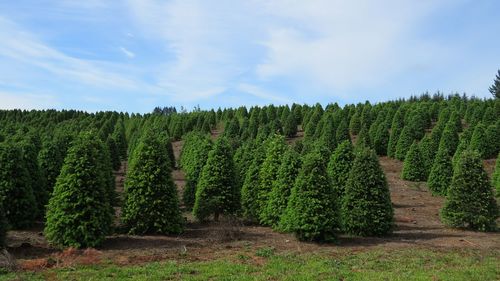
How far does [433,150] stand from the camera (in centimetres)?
3416

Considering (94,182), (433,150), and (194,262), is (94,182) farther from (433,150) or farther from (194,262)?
(433,150)

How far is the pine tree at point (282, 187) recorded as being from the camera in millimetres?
18250

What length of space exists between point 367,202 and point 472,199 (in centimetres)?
454

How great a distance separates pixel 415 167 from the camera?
32.4m

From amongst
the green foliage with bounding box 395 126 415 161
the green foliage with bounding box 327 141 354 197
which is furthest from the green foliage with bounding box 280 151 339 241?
the green foliage with bounding box 395 126 415 161

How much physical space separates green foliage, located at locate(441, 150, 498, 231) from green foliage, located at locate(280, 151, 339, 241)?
5705mm

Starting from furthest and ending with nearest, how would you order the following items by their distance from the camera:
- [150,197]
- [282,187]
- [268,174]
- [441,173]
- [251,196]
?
[441,173]
[251,196]
[268,174]
[282,187]
[150,197]

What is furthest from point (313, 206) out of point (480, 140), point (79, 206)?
point (480, 140)

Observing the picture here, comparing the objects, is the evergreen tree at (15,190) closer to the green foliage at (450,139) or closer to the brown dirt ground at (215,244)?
the brown dirt ground at (215,244)

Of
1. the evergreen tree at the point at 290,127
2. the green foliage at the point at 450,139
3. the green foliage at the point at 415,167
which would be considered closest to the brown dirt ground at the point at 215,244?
the green foliage at the point at 415,167

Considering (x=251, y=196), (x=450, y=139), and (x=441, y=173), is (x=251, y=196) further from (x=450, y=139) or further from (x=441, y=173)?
(x=450, y=139)

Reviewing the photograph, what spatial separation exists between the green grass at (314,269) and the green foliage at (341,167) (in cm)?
694

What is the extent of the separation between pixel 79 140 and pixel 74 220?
2850 millimetres

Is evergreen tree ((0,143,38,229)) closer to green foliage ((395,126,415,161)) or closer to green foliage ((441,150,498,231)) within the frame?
green foliage ((441,150,498,231))
